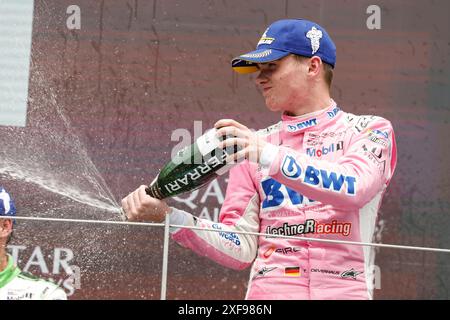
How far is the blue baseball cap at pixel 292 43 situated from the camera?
91.8 inches

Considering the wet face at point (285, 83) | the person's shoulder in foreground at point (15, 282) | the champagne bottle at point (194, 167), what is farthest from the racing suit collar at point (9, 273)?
the wet face at point (285, 83)

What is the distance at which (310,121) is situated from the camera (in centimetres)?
233

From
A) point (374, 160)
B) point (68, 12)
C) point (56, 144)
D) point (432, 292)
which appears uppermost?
point (68, 12)

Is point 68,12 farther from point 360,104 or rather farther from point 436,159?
point 436,159

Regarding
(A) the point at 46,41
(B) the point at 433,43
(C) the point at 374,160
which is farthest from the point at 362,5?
(C) the point at 374,160

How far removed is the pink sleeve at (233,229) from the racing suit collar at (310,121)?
0.14m

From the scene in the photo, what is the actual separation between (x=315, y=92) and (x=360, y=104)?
1.46 meters

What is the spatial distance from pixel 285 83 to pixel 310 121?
0.11m

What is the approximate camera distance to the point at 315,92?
237cm

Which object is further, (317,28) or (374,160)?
(317,28)

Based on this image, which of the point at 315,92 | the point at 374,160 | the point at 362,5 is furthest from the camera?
the point at 362,5

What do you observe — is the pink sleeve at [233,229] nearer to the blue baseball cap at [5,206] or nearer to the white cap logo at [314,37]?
the white cap logo at [314,37]

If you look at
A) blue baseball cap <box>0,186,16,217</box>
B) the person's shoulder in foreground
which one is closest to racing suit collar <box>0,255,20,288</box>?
the person's shoulder in foreground

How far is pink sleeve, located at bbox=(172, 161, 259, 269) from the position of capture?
7.38 feet
